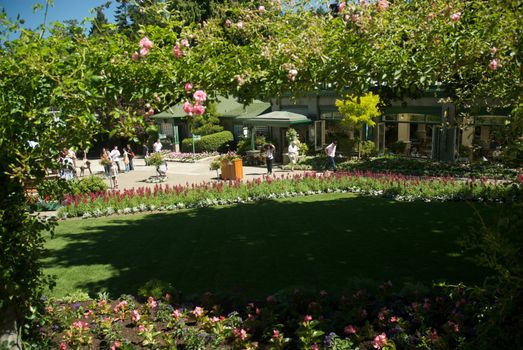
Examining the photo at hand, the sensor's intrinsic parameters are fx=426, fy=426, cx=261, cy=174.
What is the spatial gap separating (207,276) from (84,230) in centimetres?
501

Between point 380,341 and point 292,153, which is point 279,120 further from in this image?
point 380,341

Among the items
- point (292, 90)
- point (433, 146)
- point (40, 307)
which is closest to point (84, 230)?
point (40, 307)

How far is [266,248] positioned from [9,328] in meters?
4.71

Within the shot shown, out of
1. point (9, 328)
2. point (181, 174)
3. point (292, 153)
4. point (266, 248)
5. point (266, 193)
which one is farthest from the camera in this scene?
point (292, 153)

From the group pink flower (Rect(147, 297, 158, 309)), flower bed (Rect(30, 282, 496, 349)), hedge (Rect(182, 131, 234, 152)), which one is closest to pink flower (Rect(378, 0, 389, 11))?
flower bed (Rect(30, 282, 496, 349))

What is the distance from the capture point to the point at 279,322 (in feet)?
16.0

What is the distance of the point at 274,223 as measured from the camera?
10039 mm

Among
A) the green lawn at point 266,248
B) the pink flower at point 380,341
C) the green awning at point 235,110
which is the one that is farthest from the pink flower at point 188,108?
the green awning at point 235,110

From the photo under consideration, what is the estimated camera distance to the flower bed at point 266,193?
1191cm

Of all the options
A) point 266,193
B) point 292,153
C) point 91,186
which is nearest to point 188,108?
point 266,193

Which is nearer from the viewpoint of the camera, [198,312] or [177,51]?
[177,51]

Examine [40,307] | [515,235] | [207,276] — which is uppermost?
[515,235]

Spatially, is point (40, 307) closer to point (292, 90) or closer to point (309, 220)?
point (292, 90)

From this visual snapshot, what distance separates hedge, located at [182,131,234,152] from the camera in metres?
28.0
